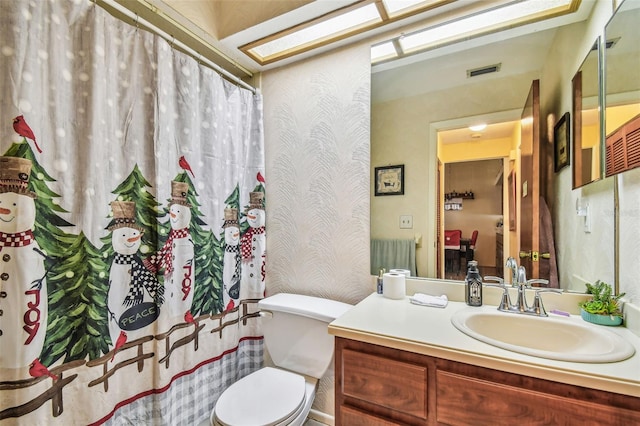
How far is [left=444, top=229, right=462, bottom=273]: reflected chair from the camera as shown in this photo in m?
1.40

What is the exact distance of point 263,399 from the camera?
1.23 meters

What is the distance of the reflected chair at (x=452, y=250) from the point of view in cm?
140

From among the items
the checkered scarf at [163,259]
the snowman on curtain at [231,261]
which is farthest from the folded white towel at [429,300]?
the checkered scarf at [163,259]

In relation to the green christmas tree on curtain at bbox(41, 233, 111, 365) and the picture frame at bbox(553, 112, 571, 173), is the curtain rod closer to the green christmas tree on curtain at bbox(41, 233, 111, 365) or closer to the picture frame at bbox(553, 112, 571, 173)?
the green christmas tree on curtain at bbox(41, 233, 111, 365)

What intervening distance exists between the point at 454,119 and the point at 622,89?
586 mm

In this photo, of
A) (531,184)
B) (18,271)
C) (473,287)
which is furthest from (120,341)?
(531,184)

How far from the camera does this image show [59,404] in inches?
38.4

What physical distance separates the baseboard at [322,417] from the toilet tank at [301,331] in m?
0.38

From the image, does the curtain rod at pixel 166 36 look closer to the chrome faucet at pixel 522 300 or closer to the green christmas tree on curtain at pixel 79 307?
the green christmas tree on curtain at pixel 79 307

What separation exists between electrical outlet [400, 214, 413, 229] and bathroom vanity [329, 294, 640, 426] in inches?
18.8

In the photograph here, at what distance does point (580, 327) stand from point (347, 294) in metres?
0.99

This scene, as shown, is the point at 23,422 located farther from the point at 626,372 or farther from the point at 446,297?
the point at 626,372

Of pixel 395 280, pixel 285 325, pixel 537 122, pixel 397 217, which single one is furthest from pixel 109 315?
pixel 537 122

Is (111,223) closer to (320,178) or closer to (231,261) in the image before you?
(231,261)
